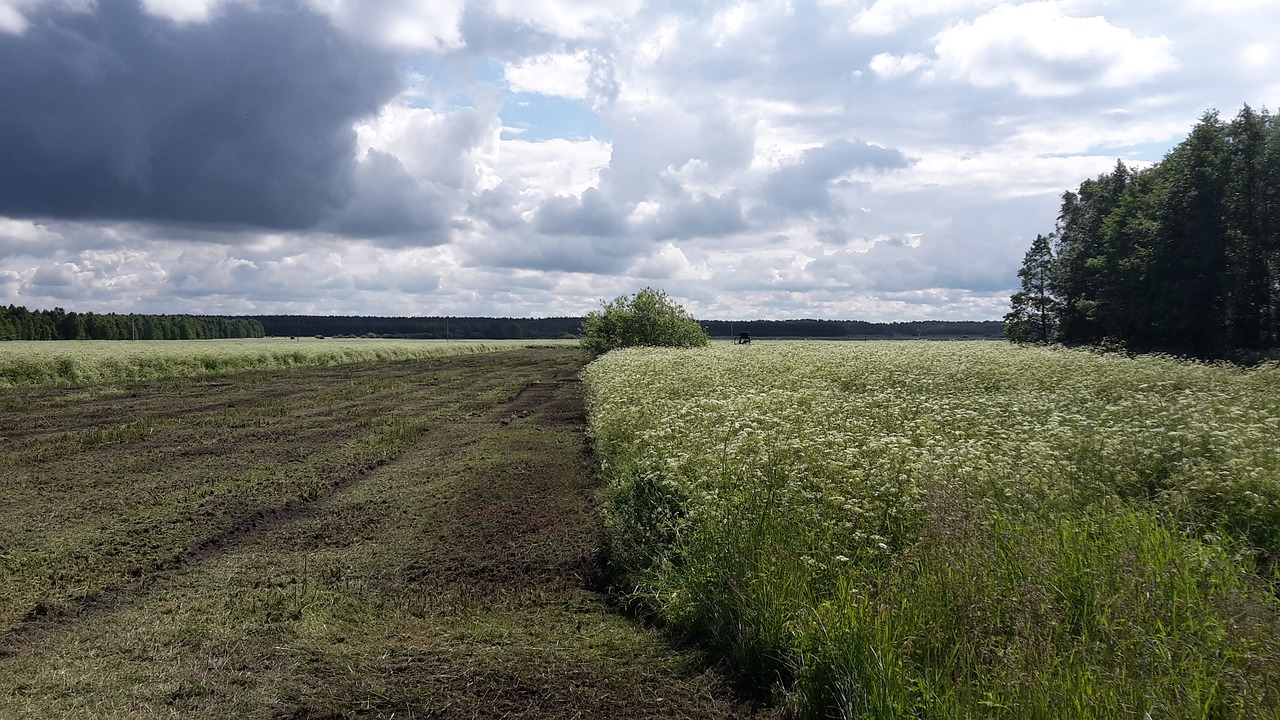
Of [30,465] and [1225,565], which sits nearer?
[1225,565]

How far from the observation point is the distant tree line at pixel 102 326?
84.6 meters

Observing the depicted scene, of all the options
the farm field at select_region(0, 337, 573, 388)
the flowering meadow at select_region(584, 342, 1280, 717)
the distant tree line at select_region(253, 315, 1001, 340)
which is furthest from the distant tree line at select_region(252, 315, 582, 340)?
the flowering meadow at select_region(584, 342, 1280, 717)

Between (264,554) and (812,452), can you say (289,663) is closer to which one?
(264,554)

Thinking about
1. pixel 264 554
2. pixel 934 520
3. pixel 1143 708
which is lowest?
pixel 264 554

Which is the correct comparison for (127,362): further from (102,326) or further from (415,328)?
→ (415,328)

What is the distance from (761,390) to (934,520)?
30.8ft

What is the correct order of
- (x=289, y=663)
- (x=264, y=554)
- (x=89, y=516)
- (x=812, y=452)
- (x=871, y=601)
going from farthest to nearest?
(x=89, y=516), (x=264, y=554), (x=812, y=452), (x=289, y=663), (x=871, y=601)

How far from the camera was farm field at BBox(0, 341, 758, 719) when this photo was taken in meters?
4.93

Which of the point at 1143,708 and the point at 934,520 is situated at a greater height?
the point at 934,520

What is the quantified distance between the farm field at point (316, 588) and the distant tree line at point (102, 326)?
274ft

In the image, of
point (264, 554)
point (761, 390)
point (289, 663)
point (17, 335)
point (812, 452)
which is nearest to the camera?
point (289, 663)

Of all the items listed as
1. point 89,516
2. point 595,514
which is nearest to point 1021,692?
point 595,514

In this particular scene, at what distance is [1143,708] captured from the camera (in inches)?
135

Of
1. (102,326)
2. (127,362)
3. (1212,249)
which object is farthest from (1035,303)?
(102,326)
